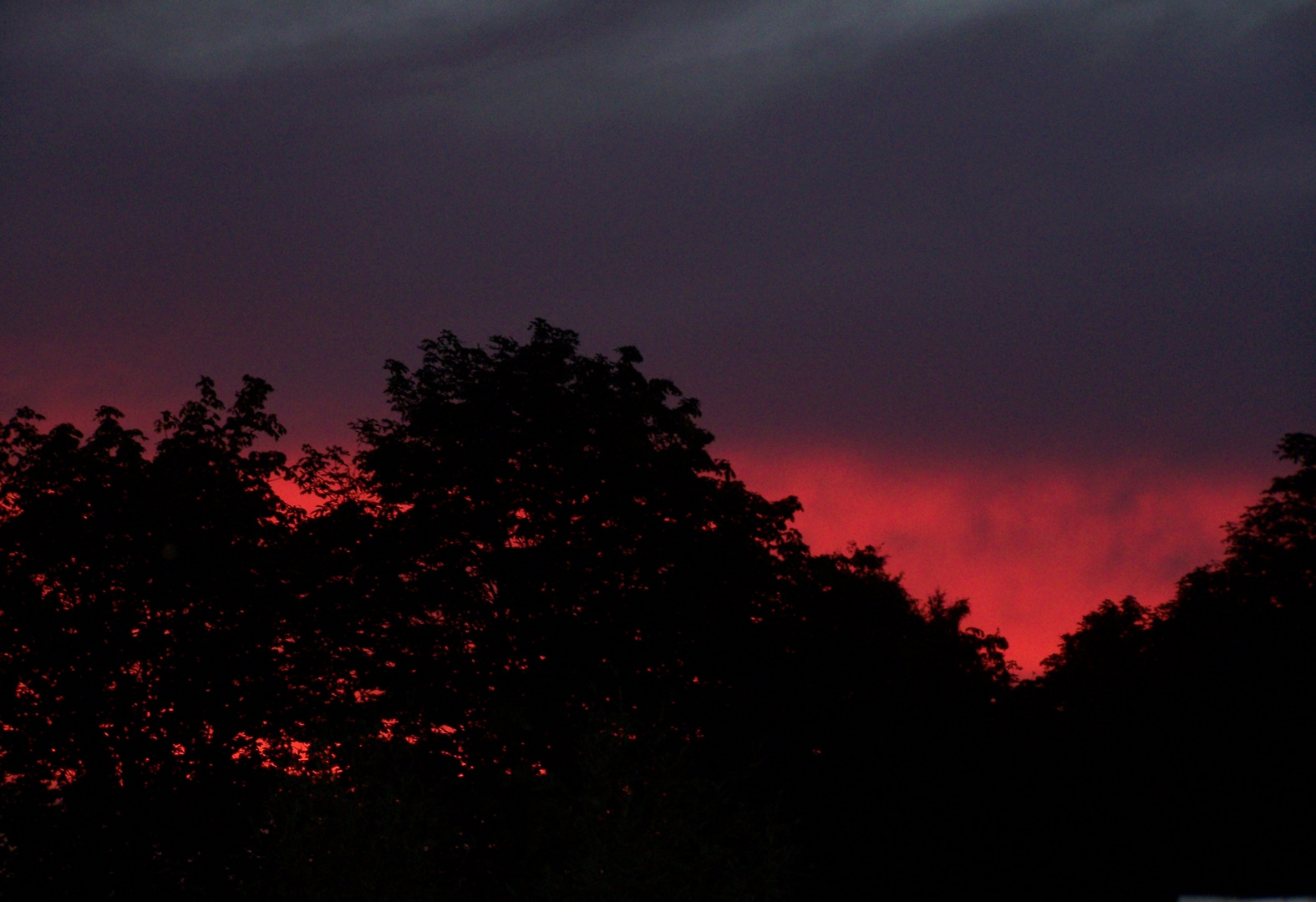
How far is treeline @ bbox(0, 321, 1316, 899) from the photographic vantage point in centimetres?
3469

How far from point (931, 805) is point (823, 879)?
389cm

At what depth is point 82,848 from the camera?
1352 inches

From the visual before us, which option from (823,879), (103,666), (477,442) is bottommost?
(823,879)

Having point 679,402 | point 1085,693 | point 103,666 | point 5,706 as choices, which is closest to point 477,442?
point 679,402

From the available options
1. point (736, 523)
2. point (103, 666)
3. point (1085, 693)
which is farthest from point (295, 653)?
point (1085, 693)

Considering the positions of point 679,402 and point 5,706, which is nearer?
point 5,706

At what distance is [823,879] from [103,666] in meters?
21.6

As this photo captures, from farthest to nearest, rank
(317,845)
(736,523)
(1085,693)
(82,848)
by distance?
(1085,693) < (736,523) < (82,848) < (317,845)

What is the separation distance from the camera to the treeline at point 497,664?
34688 millimetres

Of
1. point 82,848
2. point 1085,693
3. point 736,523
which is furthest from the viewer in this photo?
point 1085,693

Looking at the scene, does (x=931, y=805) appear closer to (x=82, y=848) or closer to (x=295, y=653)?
(x=295, y=653)

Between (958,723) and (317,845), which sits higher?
(958,723)

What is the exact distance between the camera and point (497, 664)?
119 feet

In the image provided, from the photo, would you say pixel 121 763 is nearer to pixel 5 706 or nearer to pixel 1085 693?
pixel 5 706
